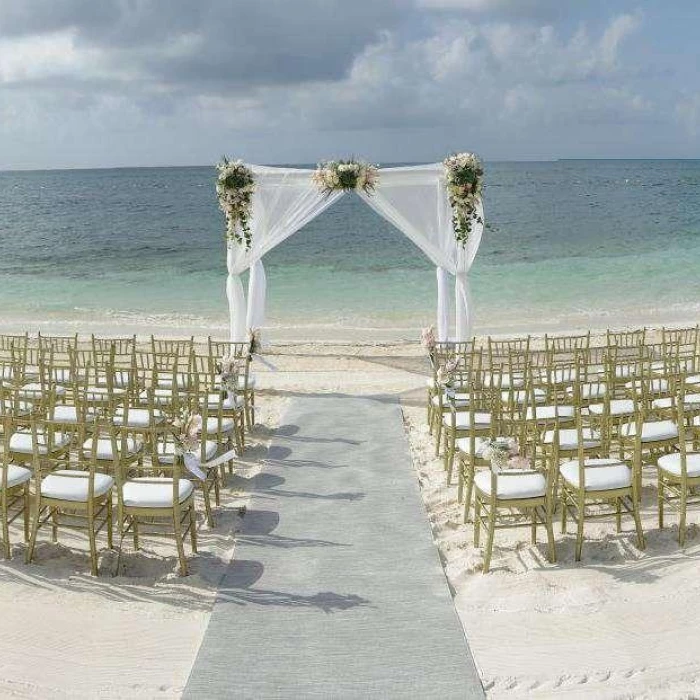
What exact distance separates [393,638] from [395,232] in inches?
1429

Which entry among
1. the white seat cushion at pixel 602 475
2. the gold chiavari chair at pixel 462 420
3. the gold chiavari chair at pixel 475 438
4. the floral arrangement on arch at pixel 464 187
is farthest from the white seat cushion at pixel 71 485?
the floral arrangement on arch at pixel 464 187

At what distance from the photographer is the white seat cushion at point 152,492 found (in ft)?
18.2

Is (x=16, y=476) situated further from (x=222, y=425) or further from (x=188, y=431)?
(x=222, y=425)

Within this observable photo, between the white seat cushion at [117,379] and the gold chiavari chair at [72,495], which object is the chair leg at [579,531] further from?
the white seat cushion at [117,379]

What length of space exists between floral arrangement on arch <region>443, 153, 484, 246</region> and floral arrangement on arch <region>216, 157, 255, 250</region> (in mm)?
2764

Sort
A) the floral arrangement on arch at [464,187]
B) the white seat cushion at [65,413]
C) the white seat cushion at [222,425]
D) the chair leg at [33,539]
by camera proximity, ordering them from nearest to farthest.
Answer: the chair leg at [33,539] → the white seat cushion at [222,425] → the white seat cushion at [65,413] → the floral arrangement on arch at [464,187]

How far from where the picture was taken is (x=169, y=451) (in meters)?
6.66

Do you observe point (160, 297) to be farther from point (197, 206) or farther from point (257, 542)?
point (197, 206)

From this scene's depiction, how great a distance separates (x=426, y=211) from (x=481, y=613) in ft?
25.5

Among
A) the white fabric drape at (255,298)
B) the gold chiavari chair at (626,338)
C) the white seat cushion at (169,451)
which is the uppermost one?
the white fabric drape at (255,298)

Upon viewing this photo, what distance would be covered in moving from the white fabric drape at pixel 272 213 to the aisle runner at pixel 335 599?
4.82m

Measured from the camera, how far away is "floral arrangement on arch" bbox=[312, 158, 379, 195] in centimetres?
1141

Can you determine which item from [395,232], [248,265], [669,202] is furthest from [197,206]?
[248,265]

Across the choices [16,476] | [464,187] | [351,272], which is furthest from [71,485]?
[351,272]
